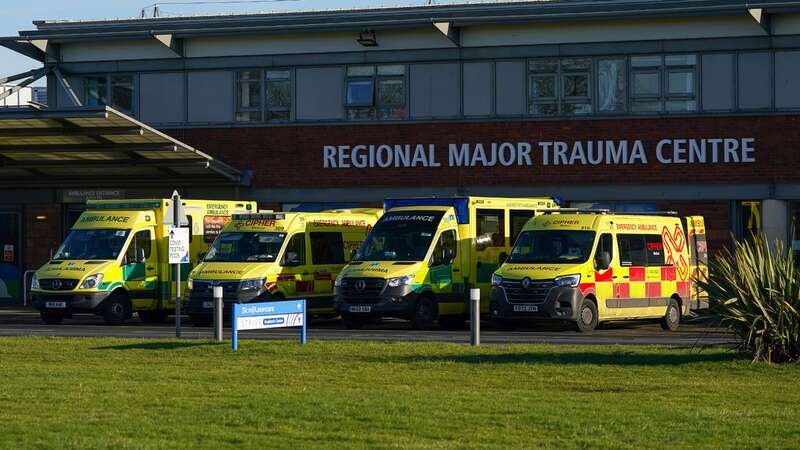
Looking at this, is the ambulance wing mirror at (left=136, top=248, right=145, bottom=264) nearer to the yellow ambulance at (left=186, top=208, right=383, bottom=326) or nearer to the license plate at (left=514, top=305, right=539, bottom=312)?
the yellow ambulance at (left=186, top=208, right=383, bottom=326)

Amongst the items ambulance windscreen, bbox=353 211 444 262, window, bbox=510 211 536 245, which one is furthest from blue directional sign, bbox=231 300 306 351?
window, bbox=510 211 536 245

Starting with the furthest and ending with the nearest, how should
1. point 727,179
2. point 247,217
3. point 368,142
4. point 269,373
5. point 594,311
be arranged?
point 368,142, point 727,179, point 247,217, point 594,311, point 269,373

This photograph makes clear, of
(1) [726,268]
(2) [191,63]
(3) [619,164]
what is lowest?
(1) [726,268]

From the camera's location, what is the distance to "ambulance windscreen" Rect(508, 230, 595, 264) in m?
28.5

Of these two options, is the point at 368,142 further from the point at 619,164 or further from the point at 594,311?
the point at 594,311

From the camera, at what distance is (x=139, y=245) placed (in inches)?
1297

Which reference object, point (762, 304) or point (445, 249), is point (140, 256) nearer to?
point (445, 249)

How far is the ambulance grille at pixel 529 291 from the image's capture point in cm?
2786

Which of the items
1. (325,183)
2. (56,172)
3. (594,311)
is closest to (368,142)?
(325,183)

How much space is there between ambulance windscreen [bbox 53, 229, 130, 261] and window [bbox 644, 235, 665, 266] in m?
10.8

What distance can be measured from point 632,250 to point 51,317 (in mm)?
12295

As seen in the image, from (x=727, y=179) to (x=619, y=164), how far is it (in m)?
2.66

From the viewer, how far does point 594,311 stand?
28438 millimetres

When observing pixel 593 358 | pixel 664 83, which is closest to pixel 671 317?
pixel 664 83
